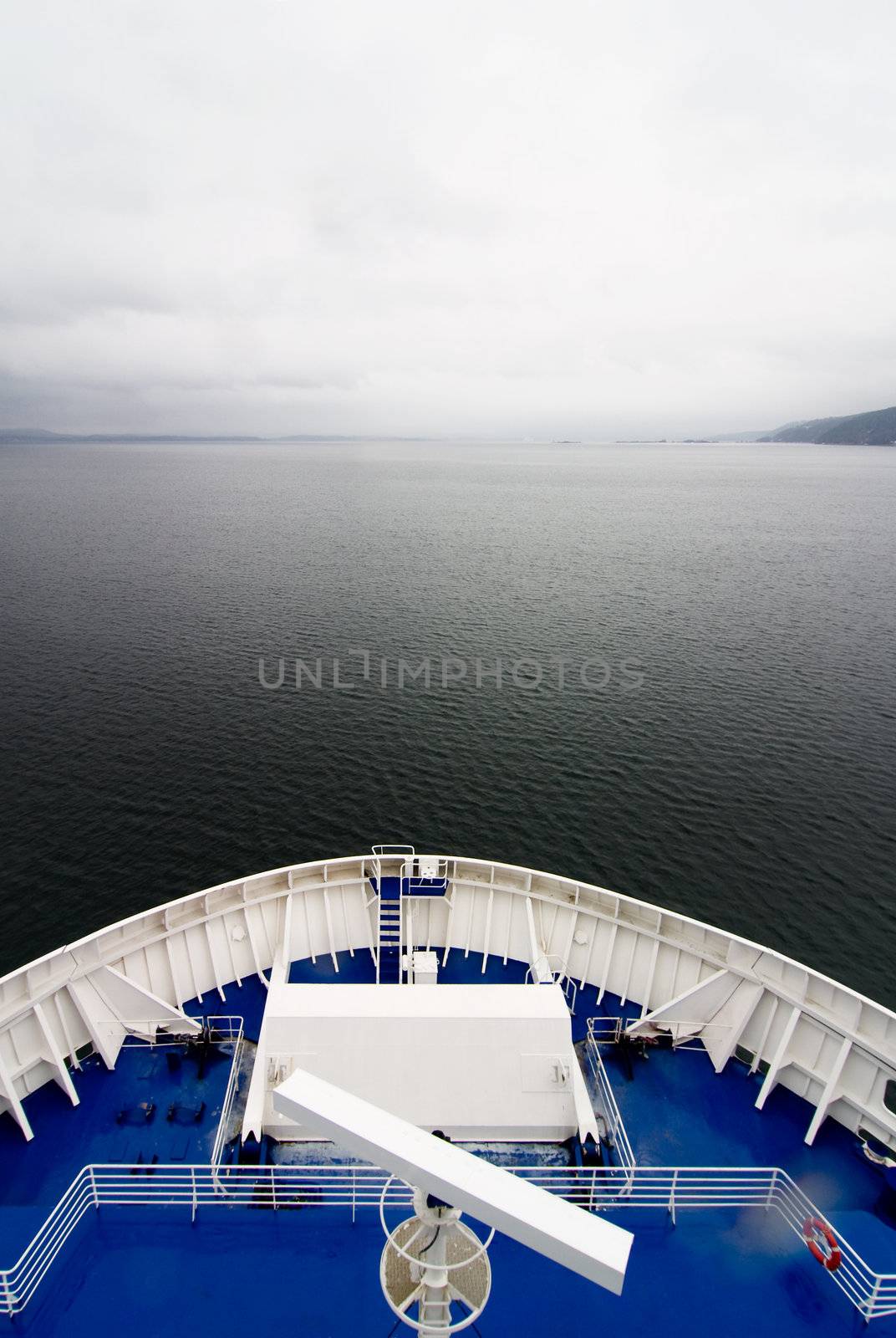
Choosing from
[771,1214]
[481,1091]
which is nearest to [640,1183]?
[771,1214]

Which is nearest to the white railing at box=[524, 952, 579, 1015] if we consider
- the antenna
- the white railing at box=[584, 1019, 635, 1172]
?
the white railing at box=[584, 1019, 635, 1172]

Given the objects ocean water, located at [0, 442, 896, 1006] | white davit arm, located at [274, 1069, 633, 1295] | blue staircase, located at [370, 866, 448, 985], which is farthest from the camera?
ocean water, located at [0, 442, 896, 1006]

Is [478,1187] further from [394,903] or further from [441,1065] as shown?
[394,903]

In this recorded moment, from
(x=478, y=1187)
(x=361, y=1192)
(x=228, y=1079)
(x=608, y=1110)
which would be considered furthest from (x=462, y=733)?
(x=478, y=1187)

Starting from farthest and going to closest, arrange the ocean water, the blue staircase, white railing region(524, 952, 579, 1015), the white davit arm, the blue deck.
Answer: the ocean water
the blue staircase
white railing region(524, 952, 579, 1015)
the blue deck
the white davit arm

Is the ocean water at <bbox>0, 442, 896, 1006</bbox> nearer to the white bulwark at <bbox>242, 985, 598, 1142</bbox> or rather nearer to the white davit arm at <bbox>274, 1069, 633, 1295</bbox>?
the white bulwark at <bbox>242, 985, 598, 1142</bbox>

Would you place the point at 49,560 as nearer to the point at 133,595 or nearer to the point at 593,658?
the point at 133,595

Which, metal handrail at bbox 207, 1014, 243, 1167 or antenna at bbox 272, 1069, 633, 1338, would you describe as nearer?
antenna at bbox 272, 1069, 633, 1338
